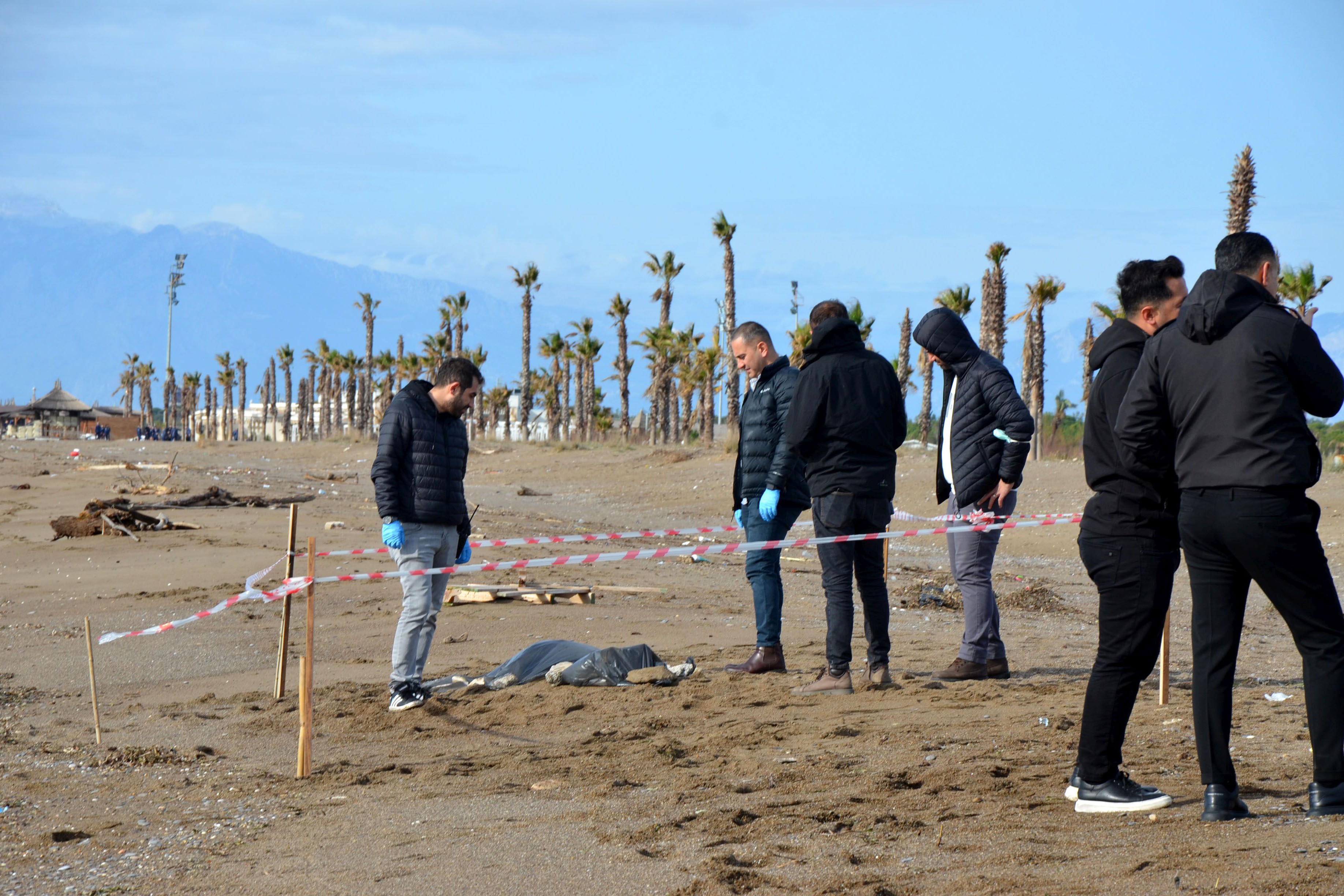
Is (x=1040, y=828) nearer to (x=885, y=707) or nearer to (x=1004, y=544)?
(x=885, y=707)

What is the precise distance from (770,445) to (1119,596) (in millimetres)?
3198

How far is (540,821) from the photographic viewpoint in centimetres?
432

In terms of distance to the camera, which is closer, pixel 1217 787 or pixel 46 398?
pixel 1217 787

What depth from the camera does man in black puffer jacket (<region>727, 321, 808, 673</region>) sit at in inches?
273

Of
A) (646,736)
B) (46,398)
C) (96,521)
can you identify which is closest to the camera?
(646,736)

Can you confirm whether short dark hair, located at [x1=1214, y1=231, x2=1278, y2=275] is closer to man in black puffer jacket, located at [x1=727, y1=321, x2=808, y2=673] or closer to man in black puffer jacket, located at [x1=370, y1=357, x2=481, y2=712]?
man in black puffer jacket, located at [x1=727, y1=321, x2=808, y2=673]

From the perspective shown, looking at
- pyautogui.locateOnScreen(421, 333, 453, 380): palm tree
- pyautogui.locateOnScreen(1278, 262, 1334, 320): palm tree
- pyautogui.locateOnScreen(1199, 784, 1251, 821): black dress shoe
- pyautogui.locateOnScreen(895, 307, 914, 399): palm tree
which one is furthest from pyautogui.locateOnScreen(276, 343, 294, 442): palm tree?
pyautogui.locateOnScreen(1199, 784, 1251, 821): black dress shoe

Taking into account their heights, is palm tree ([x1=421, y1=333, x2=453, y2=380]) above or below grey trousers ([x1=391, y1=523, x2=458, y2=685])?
above

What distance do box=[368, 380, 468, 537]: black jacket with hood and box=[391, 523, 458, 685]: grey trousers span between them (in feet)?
0.24

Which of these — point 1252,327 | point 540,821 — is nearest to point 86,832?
point 540,821

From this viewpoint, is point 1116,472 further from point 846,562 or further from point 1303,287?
point 1303,287

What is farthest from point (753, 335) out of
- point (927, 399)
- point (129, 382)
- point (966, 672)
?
point (129, 382)

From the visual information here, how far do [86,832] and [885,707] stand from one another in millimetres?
3551

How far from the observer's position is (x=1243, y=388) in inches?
145
